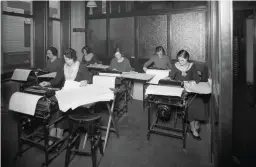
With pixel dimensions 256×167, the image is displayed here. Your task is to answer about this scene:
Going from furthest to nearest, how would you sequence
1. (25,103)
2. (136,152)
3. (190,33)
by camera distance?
(190,33) → (136,152) → (25,103)

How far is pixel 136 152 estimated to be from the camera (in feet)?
8.58

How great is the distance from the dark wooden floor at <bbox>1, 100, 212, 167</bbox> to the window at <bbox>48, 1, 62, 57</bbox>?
2.47 meters

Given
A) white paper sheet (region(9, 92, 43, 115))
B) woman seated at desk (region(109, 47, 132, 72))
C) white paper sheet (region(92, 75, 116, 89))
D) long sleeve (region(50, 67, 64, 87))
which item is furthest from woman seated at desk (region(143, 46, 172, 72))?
white paper sheet (region(9, 92, 43, 115))

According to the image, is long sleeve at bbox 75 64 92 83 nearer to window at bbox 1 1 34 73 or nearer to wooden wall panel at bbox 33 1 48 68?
window at bbox 1 1 34 73

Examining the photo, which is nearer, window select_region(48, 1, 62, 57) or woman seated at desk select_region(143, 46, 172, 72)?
woman seated at desk select_region(143, 46, 172, 72)

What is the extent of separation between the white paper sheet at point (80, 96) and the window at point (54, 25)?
129 inches

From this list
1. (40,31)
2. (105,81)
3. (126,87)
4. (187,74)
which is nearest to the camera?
(105,81)

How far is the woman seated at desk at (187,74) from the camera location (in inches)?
116

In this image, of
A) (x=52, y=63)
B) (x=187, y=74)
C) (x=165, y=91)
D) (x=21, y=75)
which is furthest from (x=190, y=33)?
(x=21, y=75)

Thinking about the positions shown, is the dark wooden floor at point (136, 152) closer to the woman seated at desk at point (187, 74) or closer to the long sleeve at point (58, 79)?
the woman seated at desk at point (187, 74)

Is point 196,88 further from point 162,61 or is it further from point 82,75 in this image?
point 162,61

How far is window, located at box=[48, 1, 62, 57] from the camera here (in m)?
5.08

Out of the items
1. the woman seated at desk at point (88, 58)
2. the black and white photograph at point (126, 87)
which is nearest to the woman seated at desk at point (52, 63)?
the black and white photograph at point (126, 87)

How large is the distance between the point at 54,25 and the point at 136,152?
4292 mm
